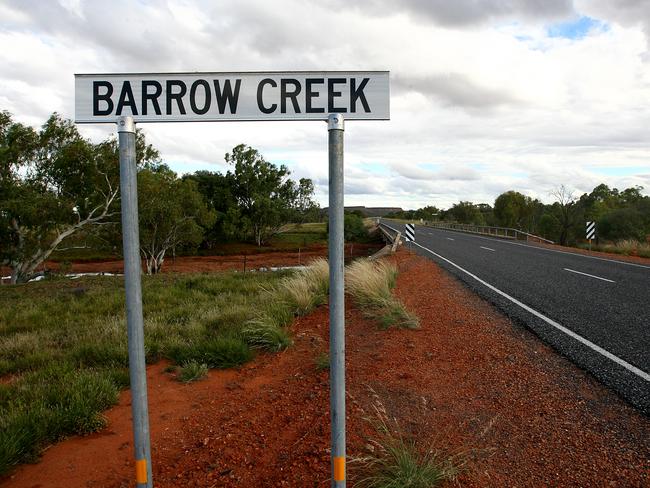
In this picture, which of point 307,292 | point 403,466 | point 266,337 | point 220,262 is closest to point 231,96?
point 403,466

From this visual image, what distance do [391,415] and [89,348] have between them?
4479 mm

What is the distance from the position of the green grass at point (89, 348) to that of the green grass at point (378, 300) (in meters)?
0.98

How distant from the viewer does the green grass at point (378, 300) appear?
7.54m

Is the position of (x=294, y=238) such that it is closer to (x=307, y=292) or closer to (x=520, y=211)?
(x=520, y=211)

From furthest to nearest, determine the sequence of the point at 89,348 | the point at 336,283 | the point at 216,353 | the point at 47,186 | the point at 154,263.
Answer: the point at 154,263, the point at 47,186, the point at 89,348, the point at 216,353, the point at 336,283

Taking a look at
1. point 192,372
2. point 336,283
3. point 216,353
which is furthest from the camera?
point 216,353

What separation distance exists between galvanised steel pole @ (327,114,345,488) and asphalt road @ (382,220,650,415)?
349cm

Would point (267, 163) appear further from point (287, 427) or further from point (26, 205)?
point (287, 427)

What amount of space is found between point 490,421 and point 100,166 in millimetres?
20865

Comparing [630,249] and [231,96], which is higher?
[231,96]

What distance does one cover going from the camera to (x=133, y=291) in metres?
2.27

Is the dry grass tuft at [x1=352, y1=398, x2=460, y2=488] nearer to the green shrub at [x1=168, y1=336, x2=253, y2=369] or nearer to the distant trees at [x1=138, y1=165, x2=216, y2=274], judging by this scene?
the green shrub at [x1=168, y1=336, x2=253, y2=369]

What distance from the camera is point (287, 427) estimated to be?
414 cm

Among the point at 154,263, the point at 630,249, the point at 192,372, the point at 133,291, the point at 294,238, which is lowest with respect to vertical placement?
the point at 154,263
